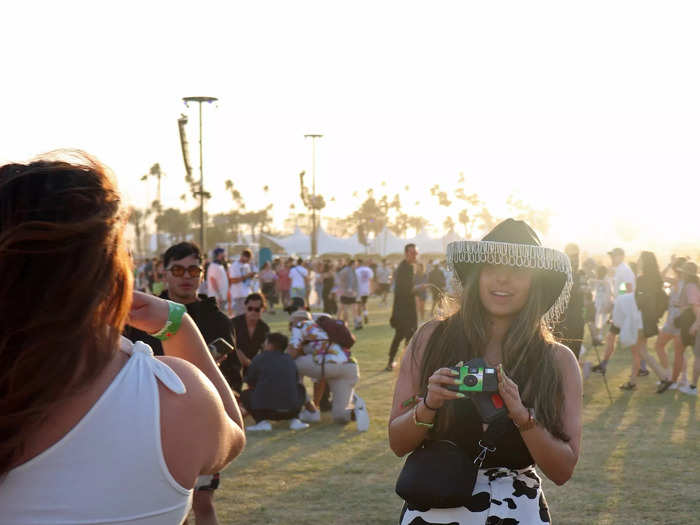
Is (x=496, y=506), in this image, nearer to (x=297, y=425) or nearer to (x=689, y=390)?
(x=297, y=425)

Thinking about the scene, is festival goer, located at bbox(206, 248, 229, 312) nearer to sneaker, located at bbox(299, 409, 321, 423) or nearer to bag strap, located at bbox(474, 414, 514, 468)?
sneaker, located at bbox(299, 409, 321, 423)

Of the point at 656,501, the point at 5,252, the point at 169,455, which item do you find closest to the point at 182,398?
the point at 169,455

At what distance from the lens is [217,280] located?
17656mm

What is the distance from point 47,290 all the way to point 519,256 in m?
2.11

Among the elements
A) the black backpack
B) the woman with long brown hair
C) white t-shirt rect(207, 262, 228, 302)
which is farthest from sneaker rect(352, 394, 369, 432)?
the woman with long brown hair

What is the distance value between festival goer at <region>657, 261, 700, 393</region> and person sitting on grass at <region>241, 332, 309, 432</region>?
5216mm

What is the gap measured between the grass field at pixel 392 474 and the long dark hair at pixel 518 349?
3533 millimetres

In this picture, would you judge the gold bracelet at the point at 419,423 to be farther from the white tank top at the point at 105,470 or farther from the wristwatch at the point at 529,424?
the white tank top at the point at 105,470

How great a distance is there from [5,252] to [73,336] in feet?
0.60

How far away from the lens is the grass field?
6.75 m

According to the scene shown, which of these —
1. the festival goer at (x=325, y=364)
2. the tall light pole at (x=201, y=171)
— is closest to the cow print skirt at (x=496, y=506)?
the festival goer at (x=325, y=364)

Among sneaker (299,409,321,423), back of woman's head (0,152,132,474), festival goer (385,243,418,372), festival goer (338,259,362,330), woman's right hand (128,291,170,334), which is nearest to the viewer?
back of woman's head (0,152,132,474)

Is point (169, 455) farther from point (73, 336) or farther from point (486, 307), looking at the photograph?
point (486, 307)

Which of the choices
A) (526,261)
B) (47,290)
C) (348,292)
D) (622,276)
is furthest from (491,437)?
(348,292)
